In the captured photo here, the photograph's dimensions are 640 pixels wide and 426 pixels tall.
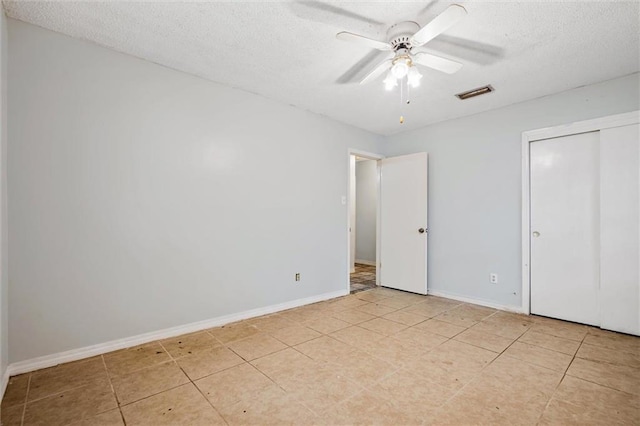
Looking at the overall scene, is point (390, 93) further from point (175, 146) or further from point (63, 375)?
point (63, 375)

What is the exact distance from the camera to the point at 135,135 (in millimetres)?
2582

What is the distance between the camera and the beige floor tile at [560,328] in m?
2.85

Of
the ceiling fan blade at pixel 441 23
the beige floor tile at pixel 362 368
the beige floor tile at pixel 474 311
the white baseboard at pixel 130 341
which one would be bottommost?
the beige floor tile at pixel 474 311

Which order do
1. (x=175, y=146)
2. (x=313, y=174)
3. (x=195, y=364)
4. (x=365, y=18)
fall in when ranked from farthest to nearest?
(x=313, y=174)
(x=175, y=146)
(x=195, y=364)
(x=365, y=18)

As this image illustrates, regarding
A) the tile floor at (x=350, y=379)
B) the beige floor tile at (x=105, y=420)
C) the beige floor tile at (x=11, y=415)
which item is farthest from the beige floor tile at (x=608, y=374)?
the beige floor tile at (x=11, y=415)

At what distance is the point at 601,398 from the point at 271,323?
2.62 meters

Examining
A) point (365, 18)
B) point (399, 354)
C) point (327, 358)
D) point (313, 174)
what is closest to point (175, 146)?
point (313, 174)

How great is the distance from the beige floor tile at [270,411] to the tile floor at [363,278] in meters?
2.74

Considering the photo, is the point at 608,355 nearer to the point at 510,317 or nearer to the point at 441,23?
the point at 510,317

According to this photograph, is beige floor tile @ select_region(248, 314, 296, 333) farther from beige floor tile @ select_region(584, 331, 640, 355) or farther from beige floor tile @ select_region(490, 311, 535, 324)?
beige floor tile @ select_region(584, 331, 640, 355)

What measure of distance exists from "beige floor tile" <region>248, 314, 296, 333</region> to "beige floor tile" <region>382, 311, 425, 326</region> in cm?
112

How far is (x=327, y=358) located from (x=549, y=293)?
8.97 feet

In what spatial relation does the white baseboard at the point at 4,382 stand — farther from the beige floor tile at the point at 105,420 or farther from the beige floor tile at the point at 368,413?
the beige floor tile at the point at 368,413

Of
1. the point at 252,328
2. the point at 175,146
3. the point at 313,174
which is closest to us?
the point at 175,146
